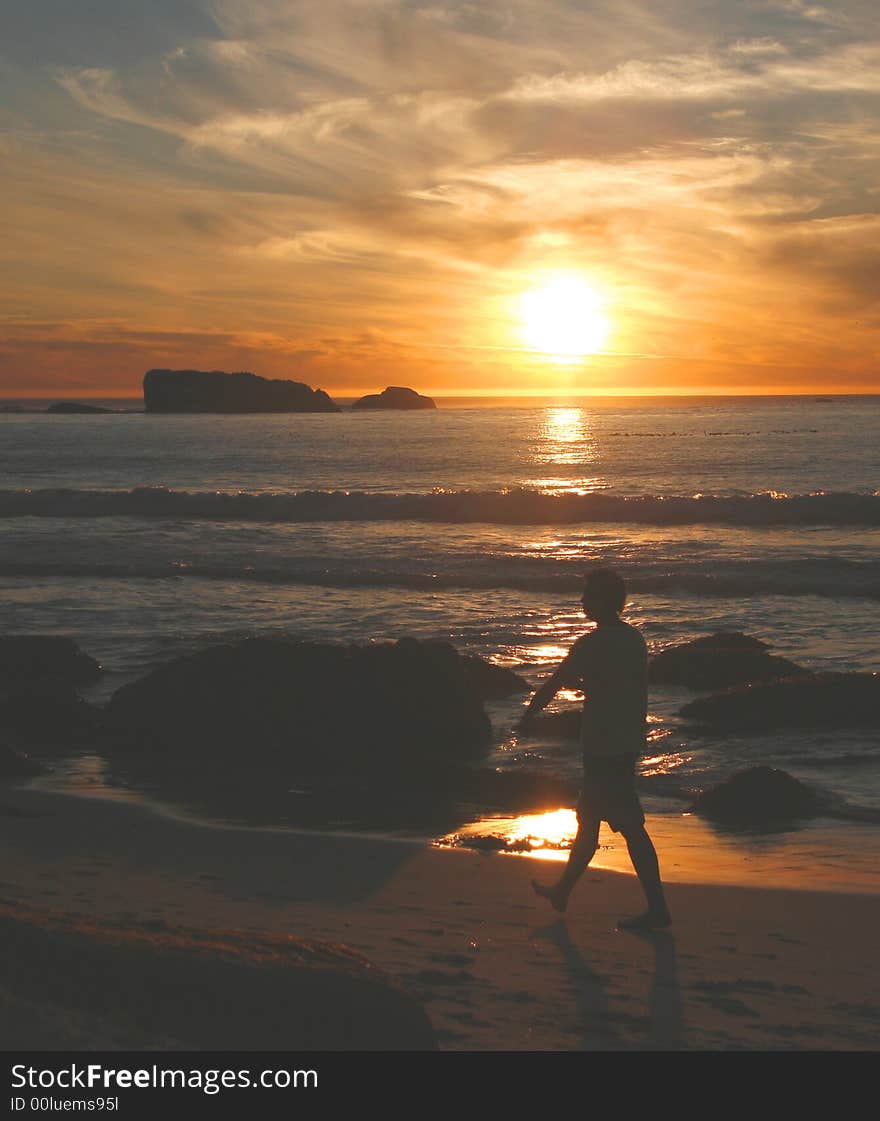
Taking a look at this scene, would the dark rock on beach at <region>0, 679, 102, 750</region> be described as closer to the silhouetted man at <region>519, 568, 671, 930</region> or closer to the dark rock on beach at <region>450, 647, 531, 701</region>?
the dark rock on beach at <region>450, 647, 531, 701</region>

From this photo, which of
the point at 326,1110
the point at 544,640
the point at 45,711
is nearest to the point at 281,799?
the point at 45,711

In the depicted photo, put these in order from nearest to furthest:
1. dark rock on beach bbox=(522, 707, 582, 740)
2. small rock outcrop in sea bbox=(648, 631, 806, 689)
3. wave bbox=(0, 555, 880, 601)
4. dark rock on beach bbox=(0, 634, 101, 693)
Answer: dark rock on beach bbox=(522, 707, 582, 740), dark rock on beach bbox=(0, 634, 101, 693), small rock outcrop in sea bbox=(648, 631, 806, 689), wave bbox=(0, 555, 880, 601)

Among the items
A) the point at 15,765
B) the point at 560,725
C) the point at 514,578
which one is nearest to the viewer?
the point at 15,765

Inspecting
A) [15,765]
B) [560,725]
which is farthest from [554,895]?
[15,765]

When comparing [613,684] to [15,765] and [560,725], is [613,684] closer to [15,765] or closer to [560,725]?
[560,725]

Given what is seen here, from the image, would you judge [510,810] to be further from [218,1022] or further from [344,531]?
[344,531]

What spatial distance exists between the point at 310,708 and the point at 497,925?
4309 mm

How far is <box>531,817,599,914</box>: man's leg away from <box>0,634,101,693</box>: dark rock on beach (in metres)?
7.38

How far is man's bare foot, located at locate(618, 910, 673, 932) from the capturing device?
5793mm

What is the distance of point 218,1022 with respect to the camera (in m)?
3.84

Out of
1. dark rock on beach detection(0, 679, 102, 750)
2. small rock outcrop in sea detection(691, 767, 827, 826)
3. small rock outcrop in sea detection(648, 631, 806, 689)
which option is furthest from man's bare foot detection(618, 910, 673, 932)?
small rock outcrop in sea detection(648, 631, 806, 689)

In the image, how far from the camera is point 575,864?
602cm

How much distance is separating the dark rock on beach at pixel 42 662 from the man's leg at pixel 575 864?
7384 millimetres

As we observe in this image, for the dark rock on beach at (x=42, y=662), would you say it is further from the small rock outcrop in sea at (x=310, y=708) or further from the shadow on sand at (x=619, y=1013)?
the shadow on sand at (x=619, y=1013)
